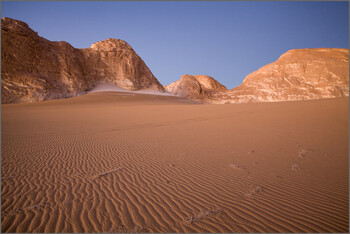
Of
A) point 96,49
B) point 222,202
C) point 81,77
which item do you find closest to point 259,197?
point 222,202

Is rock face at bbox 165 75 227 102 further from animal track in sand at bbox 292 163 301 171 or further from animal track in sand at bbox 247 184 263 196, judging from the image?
animal track in sand at bbox 247 184 263 196

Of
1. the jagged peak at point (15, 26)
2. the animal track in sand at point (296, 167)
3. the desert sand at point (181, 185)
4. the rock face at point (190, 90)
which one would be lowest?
the desert sand at point (181, 185)

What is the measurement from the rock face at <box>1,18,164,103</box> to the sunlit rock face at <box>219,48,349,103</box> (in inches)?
1022

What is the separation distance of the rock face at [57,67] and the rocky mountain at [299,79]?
24275 millimetres

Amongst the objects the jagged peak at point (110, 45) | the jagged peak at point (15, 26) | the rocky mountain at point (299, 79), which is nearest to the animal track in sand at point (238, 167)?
the rocky mountain at point (299, 79)

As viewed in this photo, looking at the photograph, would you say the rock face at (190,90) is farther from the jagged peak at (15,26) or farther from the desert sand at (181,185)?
the desert sand at (181,185)

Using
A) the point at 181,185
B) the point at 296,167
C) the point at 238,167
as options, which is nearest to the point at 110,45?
the point at 238,167

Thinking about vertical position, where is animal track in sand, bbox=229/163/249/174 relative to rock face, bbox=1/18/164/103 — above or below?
below

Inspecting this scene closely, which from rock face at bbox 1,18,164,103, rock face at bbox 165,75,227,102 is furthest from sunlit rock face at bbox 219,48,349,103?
rock face at bbox 1,18,164,103

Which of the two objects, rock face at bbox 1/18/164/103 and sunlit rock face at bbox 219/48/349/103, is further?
sunlit rock face at bbox 219/48/349/103

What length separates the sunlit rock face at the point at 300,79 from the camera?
3284cm

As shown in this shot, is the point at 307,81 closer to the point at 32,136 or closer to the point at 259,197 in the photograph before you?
the point at 259,197

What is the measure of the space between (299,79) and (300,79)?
182 mm

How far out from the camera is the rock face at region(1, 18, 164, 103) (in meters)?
29.5
